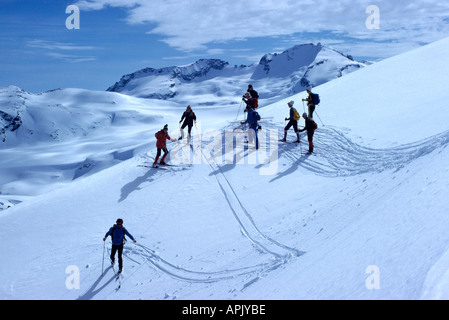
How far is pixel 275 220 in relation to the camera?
1302 cm

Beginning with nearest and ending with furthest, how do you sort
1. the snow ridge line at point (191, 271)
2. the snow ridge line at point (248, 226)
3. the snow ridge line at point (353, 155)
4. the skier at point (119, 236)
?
the snow ridge line at point (191, 271) < the snow ridge line at point (248, 226) < the skier at point (119, 236) < the snow ridge line at point (353, 155)

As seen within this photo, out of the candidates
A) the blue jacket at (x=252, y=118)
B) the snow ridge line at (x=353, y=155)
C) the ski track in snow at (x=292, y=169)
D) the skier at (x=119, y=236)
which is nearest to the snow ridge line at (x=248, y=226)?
the ski track in snow at (x=292, y=169)

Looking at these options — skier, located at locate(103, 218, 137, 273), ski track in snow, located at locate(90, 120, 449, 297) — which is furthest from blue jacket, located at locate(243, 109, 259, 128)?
skier, located at locate(103, 218, 137, 273)

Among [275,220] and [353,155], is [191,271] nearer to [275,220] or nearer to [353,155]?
[275,220]

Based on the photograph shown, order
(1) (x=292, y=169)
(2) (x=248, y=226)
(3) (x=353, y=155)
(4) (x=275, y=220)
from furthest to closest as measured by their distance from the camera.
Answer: (1) (x=292, y=169) < (3) (x=353, y=155) < (2) (x=248, y=226) < (4) (x=275, y=220)

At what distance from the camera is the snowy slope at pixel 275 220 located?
23.9 feet

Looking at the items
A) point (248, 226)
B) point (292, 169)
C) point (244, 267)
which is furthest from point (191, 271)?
point (292, 169)

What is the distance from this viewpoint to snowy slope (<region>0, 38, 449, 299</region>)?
729 cm

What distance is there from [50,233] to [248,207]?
8471mm

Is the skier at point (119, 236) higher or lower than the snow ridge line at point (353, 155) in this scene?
lower

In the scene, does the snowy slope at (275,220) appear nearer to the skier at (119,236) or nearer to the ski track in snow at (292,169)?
the ski track in snow at (292,169)

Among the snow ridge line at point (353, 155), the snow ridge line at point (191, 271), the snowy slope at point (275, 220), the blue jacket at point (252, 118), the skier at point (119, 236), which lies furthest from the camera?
the blue jacket at point (252, 118)
